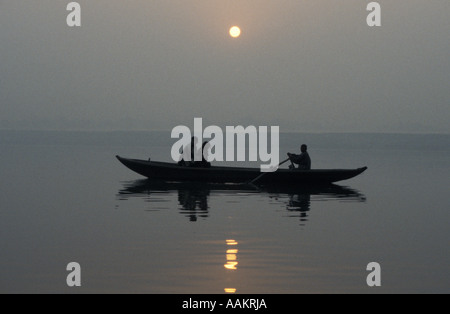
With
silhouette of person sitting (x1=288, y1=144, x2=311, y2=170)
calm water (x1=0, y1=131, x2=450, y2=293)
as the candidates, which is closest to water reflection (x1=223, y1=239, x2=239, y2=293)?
calm water (x1=0, y1=131, x2=450, y2=293)

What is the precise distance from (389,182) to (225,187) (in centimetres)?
1168

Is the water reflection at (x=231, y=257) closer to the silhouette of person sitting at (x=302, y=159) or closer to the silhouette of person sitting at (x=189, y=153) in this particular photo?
the silhouette of person sitting at (x=302, y=159)

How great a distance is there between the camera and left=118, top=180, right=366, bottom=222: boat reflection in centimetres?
2096

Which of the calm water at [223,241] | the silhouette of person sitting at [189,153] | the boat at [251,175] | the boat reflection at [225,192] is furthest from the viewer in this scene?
the silhouette of person sitting at [189,153]

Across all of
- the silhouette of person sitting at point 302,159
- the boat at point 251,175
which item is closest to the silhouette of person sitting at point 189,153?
the boat at point 251,175

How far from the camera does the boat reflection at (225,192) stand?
20962 mm

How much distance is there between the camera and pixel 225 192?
2622cm

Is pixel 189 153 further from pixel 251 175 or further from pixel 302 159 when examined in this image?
pixel 302 159

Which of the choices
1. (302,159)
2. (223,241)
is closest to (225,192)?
(302,159)

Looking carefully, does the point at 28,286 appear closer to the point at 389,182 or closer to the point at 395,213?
the point at 395,213

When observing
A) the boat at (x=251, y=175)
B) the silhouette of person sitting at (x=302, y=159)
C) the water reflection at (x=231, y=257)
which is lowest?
the water reflection at (x=231, y=257)

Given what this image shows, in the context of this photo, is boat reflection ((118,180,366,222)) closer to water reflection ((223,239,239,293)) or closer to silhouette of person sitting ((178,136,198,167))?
silhouette of person sitting ((178,136,198,167))

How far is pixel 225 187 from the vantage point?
28438 millimetres
